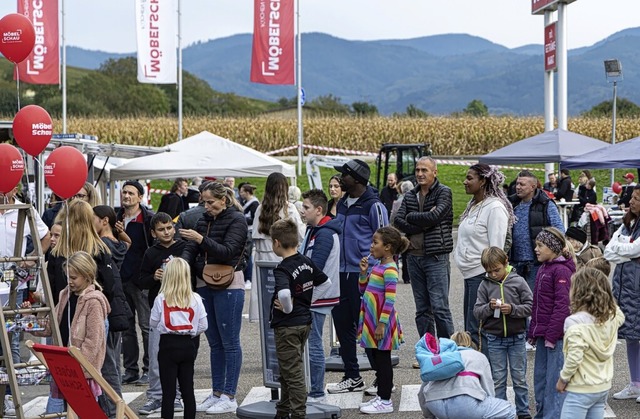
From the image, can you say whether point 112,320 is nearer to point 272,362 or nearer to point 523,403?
point 272,362

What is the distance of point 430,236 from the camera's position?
10.5m

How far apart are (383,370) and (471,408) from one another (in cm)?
175

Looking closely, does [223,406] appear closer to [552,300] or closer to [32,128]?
[32,128]

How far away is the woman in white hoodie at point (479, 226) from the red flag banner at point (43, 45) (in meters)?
21.5

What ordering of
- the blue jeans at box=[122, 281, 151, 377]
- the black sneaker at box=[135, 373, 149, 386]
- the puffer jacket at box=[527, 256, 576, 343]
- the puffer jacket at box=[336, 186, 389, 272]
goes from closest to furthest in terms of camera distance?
the puffer jacket at box=[527, 256, 576, 343] < the puffer jacket at box=[336, 186, 389, 272] < the black sneaker at box=[135, 373, 149, 386] < the blue jeans at box=[122, 281, 151, 377]

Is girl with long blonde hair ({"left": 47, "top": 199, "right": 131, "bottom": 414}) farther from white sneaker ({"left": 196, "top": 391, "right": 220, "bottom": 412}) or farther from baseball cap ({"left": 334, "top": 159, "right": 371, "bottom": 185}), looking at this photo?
baseball cap ({"left": 334, "top": 159, "right": 371, "bottom": 185})

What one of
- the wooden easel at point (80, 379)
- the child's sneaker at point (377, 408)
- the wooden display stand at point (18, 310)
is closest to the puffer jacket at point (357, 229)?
the child's sneaker at point (377, 408)

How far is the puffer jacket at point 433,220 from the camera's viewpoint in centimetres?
1034

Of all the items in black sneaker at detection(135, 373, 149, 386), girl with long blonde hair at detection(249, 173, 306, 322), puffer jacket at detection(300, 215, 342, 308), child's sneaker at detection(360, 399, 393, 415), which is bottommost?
black sneaker at detection(135, 373, 149, 386)

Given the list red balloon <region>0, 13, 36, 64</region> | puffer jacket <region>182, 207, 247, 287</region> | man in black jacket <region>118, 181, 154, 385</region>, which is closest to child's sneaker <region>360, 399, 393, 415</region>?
puffer jacket <region>182, 207, 247, 287</region>

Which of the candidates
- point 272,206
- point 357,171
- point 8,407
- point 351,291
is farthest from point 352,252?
point 8,407

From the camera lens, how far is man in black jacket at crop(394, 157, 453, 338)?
10405 millimetres

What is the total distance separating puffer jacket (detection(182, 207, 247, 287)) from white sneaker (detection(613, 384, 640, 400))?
3646mm

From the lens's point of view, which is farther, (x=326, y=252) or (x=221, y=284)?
(x=221, y=284)
